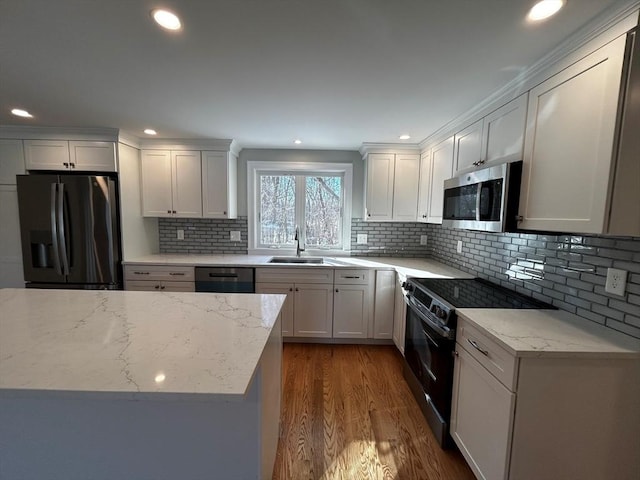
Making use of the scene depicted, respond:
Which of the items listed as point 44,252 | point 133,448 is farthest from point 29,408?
point 44,252

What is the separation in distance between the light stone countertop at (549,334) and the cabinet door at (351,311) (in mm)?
1419

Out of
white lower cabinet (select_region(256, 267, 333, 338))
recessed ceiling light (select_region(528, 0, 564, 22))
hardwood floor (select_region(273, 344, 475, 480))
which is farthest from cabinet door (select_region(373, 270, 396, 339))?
recessed ceiling light (select_region(528, 0, 564, 22))

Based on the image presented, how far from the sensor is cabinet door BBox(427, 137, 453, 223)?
95.1 inches

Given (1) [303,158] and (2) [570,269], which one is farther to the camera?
(1) [303,158]

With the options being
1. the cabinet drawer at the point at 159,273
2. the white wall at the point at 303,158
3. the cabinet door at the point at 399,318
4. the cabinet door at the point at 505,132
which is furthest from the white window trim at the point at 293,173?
the cabinet door at the point at 505,132

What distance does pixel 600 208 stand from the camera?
43.4 inches

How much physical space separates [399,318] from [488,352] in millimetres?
1415

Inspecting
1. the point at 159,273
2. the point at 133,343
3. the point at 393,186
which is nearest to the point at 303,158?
the point at 393,186

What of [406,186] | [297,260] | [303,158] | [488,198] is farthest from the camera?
[303,158]

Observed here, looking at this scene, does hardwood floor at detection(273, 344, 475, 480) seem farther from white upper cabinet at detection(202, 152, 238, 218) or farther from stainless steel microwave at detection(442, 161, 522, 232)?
white upper cabinet at detection(202, 152, 238, 218)

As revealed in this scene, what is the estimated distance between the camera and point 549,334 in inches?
49.8

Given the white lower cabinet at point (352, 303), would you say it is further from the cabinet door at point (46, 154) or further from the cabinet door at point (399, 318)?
the cabinet door at point (46, 154)

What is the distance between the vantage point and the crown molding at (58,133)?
8.88ft

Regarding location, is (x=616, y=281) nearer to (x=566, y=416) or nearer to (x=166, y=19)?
(x=566, y=416)
